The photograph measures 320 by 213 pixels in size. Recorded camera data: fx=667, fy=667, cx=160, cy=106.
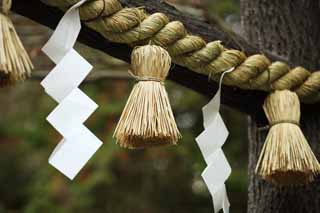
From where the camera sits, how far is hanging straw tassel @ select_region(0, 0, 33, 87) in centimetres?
80

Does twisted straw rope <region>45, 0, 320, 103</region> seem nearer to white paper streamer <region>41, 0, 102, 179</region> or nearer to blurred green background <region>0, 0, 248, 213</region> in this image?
white paper streamer <region>41, 0, 102, 179</region>

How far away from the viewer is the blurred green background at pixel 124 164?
3.13 m

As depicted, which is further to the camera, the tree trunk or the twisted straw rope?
the tree trunk

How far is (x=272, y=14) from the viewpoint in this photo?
137 centimetres

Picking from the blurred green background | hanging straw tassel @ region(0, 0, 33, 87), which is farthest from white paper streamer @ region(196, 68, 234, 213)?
the blurred green background

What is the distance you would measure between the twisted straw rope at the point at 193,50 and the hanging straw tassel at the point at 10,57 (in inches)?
5.0

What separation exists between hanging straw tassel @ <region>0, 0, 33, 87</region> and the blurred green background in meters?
2.06

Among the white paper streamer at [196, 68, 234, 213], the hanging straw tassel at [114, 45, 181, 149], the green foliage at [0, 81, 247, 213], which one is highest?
the hanging straw tassel at [114, 45, 181, 149]

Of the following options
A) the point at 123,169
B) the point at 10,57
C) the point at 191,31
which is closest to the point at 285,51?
the point at 191,31

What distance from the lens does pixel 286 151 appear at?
43.0 inches

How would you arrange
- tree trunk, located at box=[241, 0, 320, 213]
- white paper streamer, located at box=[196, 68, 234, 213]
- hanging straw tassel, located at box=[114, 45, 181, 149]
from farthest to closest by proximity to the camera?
tree trunk, located at box=[241, 0, 320, 213] → white paper streamer, located at box=[196, 68, 234, 213] → hanging straw tassel, located at box=[114, 45, 181, 149]

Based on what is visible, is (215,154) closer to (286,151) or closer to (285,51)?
(286,151)

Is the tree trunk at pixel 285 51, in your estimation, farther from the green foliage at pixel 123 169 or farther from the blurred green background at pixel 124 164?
the green foliage at pixel 123 169

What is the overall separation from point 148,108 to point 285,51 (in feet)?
1.71
